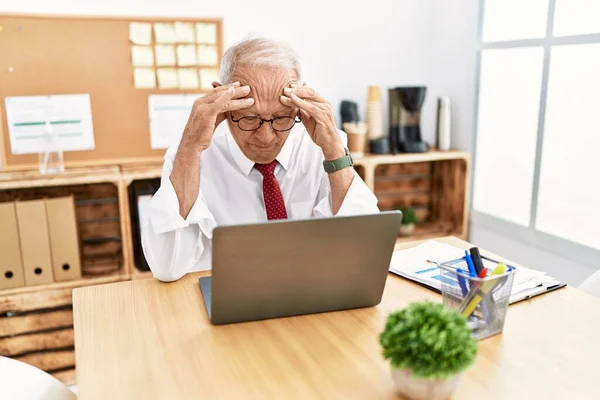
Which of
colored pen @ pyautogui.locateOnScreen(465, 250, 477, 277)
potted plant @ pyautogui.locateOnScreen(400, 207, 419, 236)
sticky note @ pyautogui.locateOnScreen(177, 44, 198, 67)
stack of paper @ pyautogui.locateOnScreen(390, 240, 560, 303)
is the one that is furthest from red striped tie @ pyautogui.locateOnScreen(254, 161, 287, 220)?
potted plant @ pyautogui.locateOnScreen(400, 207, 419, 236)

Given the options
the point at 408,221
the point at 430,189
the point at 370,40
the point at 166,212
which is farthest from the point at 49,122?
the point at 430,189

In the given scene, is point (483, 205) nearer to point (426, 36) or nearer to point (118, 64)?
point (426, 36)

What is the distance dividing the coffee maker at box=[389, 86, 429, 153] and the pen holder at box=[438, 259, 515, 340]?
6.07 feet

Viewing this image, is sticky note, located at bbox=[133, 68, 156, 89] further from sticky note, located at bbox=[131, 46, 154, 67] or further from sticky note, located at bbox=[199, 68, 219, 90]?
sticky note, located at bbox=[199, 68, 219, 90]

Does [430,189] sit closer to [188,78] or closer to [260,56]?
[188,78]

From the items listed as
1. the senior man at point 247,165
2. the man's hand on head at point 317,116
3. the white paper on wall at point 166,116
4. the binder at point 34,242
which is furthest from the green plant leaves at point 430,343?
the white paper on wall at point 166,116

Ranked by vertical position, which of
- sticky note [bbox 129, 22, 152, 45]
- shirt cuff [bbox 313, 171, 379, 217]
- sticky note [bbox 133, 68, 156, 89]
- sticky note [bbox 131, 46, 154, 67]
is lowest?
shirt cuff [bbox 313, 171, 379, 217]

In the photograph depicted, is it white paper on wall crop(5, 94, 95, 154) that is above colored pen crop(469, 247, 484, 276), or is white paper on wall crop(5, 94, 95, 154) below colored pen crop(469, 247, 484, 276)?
above

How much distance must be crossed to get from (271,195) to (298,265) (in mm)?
671

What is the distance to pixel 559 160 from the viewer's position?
2.47m

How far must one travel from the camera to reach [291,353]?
972 millimetres

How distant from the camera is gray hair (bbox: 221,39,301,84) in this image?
1.51 m

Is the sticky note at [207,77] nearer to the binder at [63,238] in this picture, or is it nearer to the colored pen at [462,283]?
the binder at [63,238]

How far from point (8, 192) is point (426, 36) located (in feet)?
7.59
